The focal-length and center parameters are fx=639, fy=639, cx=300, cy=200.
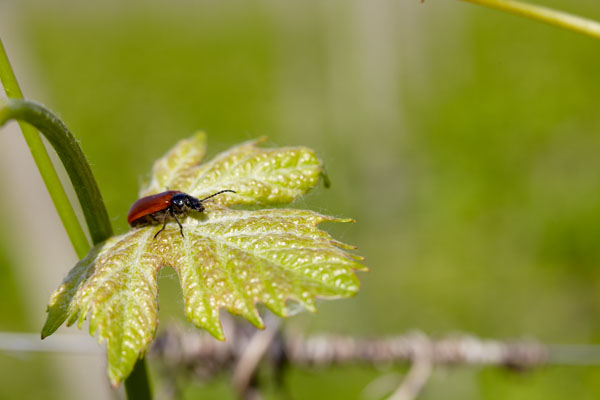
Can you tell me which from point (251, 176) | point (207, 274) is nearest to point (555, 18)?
point (251, 176)

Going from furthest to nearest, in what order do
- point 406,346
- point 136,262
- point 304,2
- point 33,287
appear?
point 304,2, point 33,287, point 406,346, point 136,262

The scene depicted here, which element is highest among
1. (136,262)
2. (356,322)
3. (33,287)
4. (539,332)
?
(136,262)

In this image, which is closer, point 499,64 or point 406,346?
point 406,346

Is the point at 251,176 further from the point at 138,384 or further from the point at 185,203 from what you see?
the point at 138,384

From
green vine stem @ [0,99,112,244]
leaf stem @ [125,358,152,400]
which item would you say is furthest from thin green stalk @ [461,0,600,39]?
leaf stem @ [125,358,152,400]

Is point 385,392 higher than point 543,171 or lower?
higher

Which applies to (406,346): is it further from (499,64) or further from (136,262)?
Answer: (499,64)

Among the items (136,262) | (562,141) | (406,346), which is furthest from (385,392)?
(562,141)

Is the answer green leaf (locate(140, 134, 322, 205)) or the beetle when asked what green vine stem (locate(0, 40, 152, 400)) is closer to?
the beetle
